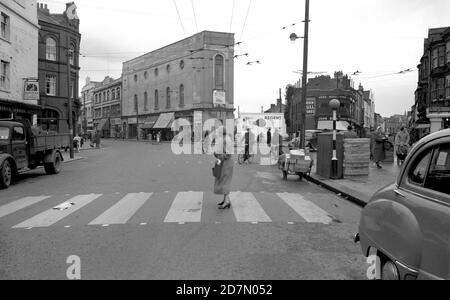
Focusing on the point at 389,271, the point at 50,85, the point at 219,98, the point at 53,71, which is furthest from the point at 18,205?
the point at 219,98

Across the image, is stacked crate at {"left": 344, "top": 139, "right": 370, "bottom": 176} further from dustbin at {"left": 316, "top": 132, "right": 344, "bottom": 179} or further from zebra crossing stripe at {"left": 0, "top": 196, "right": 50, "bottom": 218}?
zebra crossing stripe at {"left": 0, "top": 196, "right": 50, "bottom": 218}

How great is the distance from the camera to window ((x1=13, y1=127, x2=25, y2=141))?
13.0 metres

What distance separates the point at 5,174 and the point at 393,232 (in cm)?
1142

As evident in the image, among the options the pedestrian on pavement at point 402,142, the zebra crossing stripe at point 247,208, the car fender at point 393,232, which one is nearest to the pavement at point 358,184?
the pedestrian on pavement at point 402,142

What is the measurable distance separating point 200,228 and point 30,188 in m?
7.43

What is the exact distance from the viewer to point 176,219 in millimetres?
7223

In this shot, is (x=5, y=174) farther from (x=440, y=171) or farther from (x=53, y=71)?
(x=53, y=71)

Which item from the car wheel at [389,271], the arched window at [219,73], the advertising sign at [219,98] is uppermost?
the arched window at [219,73]

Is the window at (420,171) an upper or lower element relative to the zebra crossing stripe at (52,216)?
upper

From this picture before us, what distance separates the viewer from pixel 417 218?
2988 mm

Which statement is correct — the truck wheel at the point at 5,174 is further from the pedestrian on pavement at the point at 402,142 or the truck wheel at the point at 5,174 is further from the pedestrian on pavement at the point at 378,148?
the pedestrian on pavement at the point at 402,142

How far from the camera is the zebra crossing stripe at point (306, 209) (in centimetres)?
744

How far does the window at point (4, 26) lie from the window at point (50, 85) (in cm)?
1478
